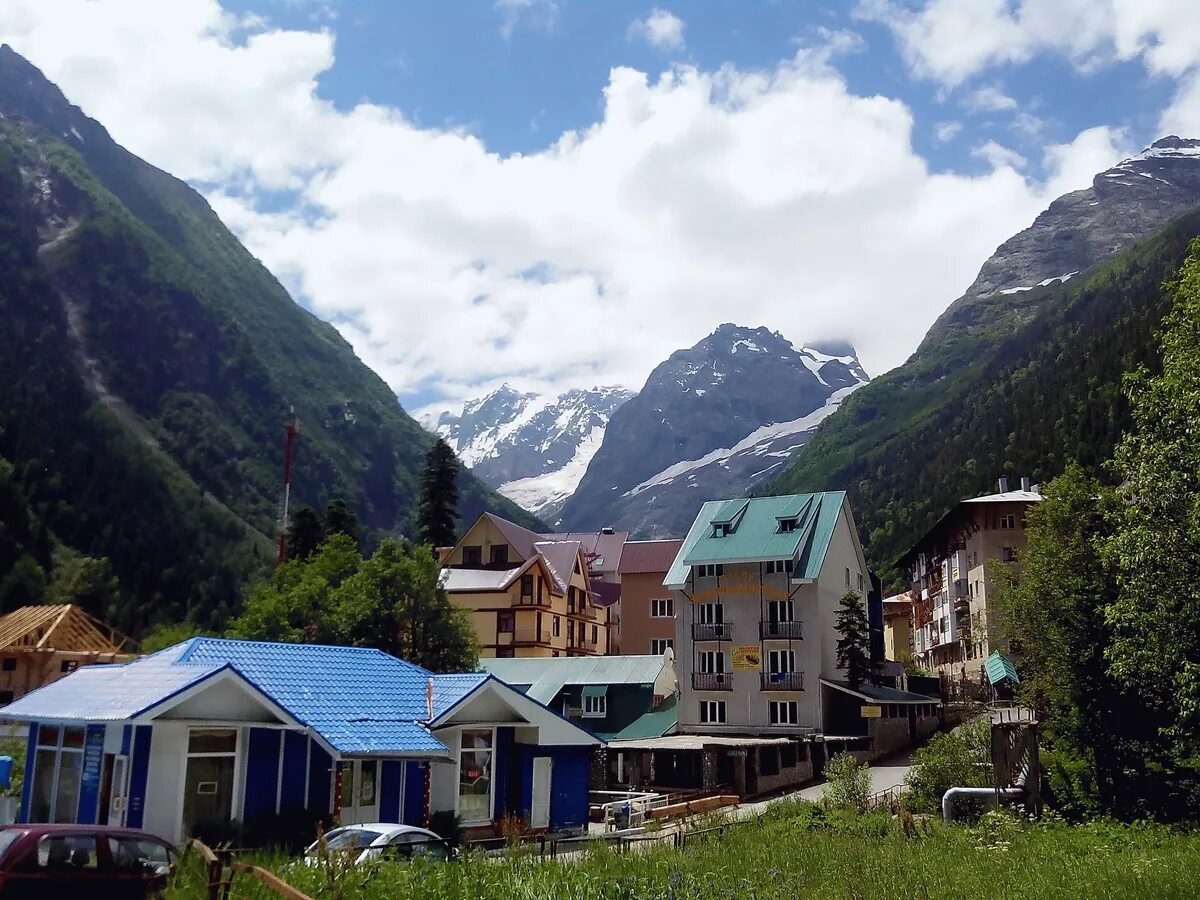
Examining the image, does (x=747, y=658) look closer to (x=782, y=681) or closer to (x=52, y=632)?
(x=782, y=681)

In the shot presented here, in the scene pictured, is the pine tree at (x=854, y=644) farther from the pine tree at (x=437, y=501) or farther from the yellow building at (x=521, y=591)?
the pine tree at (x=437, y=501)

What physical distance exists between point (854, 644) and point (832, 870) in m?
37.7

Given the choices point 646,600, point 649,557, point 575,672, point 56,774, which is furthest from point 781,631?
point 56,774

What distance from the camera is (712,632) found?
53.2 metres

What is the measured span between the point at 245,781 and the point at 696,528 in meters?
38.0

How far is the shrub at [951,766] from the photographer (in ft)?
94.5

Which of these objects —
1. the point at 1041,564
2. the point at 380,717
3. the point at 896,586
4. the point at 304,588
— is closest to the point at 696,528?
the point at 304,588

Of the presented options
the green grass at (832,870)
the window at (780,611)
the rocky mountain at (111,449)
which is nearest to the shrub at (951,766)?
the green grass at (832,870)

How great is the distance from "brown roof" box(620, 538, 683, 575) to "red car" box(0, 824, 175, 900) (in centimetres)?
6521

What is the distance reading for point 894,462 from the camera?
593 ft

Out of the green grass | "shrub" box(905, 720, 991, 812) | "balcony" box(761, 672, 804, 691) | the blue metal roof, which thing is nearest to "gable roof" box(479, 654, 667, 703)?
"balcony" box(761, 672, 804, 691)

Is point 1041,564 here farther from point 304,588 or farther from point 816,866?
point 304,588

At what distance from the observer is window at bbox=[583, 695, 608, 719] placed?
55188 millimetres

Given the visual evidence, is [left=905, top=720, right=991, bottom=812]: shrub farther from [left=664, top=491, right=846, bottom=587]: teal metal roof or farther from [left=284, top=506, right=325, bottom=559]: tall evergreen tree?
[left=284, top=506, right=325, bottom=559]: tall evergreen tree
